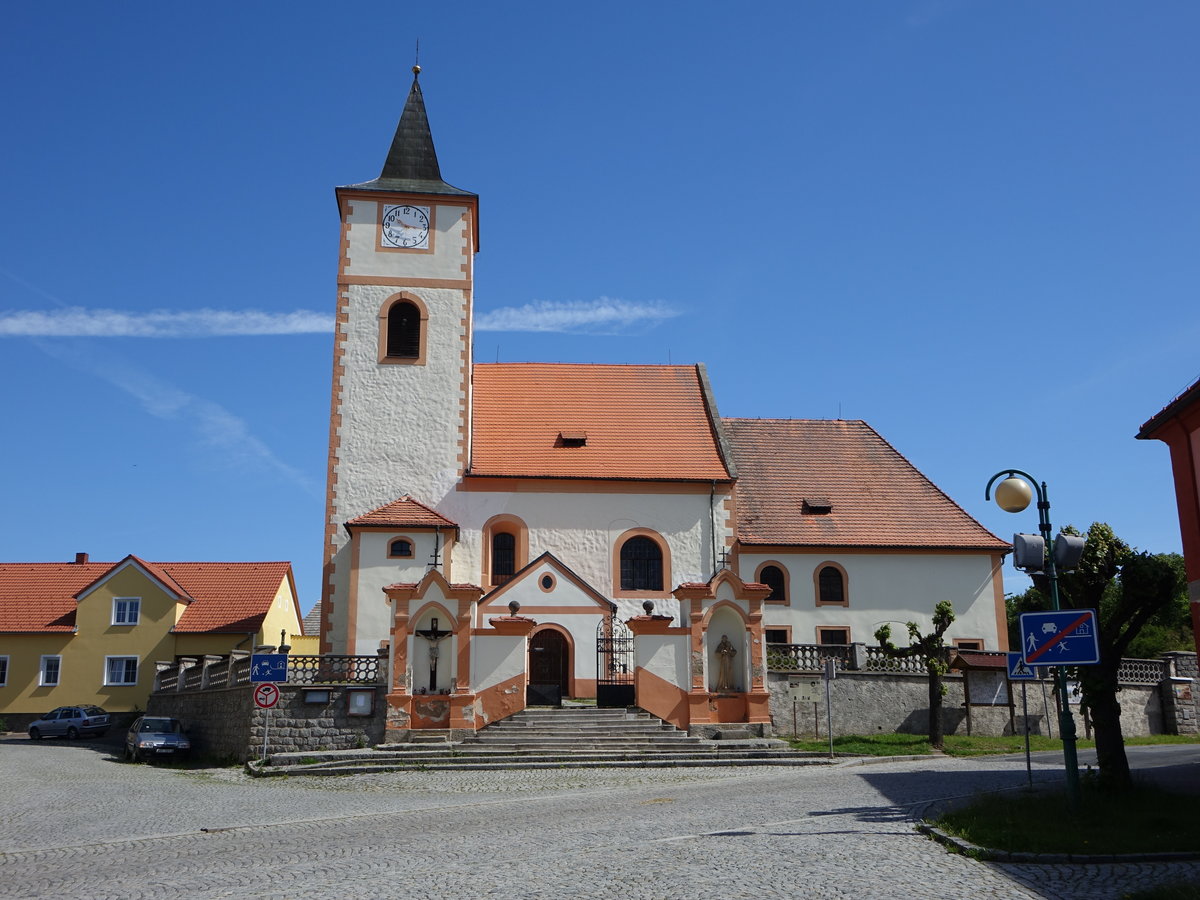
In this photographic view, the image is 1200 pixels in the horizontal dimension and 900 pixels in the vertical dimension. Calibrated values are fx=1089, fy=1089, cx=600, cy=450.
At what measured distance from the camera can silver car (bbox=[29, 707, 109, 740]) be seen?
111 feet

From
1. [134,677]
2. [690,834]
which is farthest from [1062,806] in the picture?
[134,677]

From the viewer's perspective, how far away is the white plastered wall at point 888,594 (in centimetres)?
3195

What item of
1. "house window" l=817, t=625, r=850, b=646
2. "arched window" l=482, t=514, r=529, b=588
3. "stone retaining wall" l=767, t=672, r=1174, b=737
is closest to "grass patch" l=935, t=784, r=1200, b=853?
"stone retaining wall" l=767, t=672, r=1174, b=737

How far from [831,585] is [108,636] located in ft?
80.8

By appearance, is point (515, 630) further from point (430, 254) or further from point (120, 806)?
point (430, 254)

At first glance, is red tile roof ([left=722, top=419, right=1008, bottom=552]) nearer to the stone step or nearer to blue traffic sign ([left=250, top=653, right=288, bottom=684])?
the stone step

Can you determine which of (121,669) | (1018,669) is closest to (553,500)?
(1018,669)

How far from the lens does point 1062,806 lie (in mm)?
12586

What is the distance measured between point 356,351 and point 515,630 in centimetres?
1173

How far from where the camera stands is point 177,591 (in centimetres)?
3831

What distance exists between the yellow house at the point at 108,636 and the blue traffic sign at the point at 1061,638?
3093cm

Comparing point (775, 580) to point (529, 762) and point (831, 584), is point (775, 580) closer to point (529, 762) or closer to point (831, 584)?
point (831, 584)

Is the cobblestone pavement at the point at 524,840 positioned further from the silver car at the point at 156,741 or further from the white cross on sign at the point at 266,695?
the silver car at the point at 156,741

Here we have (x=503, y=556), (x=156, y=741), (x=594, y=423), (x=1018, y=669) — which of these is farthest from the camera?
(x=594, y=423)
